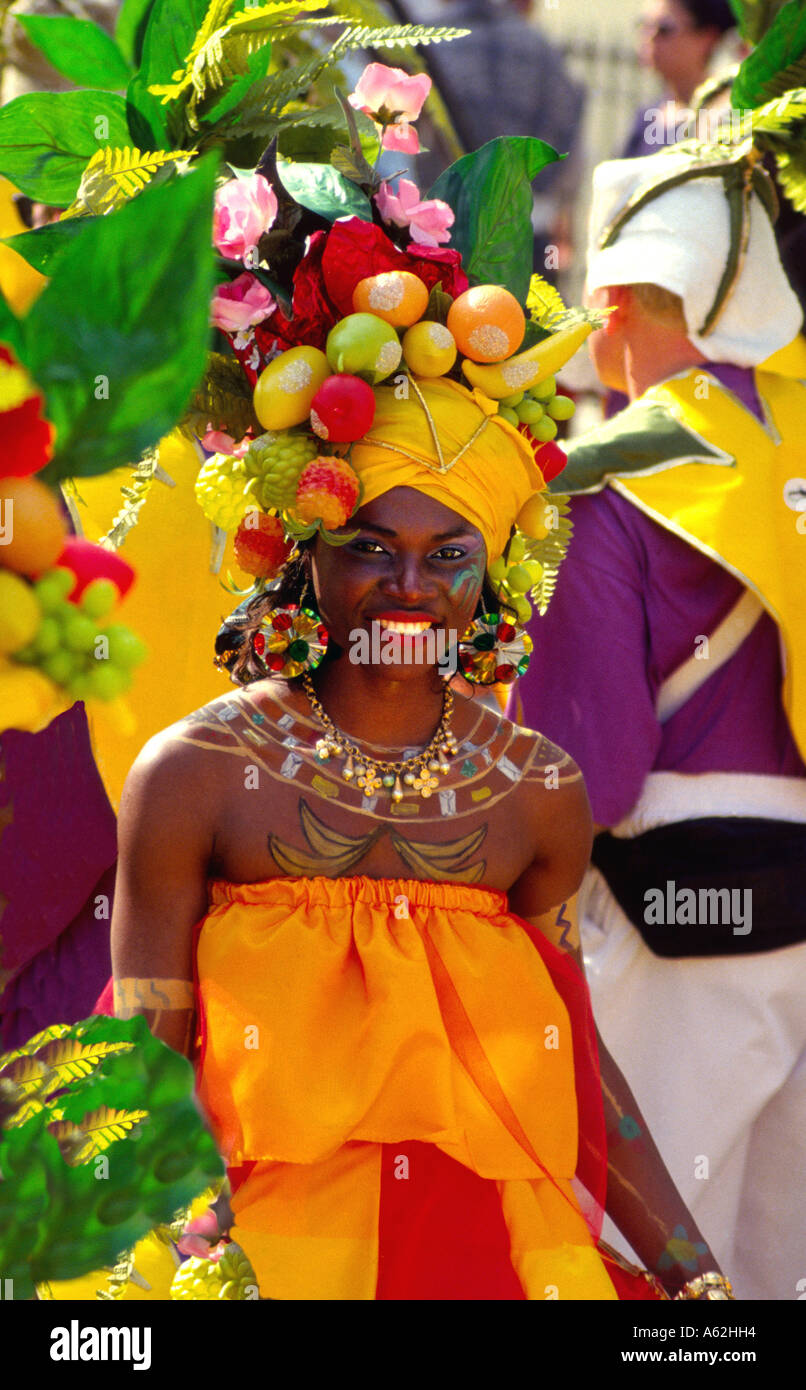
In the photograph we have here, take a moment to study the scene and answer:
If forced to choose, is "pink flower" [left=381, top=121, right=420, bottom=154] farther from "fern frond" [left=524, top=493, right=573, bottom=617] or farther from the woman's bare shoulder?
the woman's bare shoulder

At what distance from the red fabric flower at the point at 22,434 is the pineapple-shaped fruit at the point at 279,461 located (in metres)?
1.05

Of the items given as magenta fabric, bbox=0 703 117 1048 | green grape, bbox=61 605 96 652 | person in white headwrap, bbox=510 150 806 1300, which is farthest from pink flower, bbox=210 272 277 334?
person in white headwrap, bbox=510 150 806 1300

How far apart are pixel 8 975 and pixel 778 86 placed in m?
2.22

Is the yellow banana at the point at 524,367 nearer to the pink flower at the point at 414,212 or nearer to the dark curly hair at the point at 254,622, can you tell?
the pink flower at the point at 414,212

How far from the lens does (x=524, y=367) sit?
83.0 inches

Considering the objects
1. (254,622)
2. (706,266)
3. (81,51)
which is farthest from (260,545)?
(706,266)

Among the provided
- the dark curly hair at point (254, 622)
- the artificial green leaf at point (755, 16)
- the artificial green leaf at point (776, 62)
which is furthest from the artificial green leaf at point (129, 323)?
the artificial green leaf at point (755, 16)

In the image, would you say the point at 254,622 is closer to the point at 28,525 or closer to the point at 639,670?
the point at 28,525

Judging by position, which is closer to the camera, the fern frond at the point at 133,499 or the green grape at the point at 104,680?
the green grape at the point at 104,680

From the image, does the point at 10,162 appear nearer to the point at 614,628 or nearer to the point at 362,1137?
the point at 362,1137

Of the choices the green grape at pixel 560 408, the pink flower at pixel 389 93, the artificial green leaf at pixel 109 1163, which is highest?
the pink flower at pixel 389 93

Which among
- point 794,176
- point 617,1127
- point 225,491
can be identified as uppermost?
point 794,176

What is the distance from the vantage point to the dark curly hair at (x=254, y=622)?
2.12m

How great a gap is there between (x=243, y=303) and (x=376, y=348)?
7.4 inches
